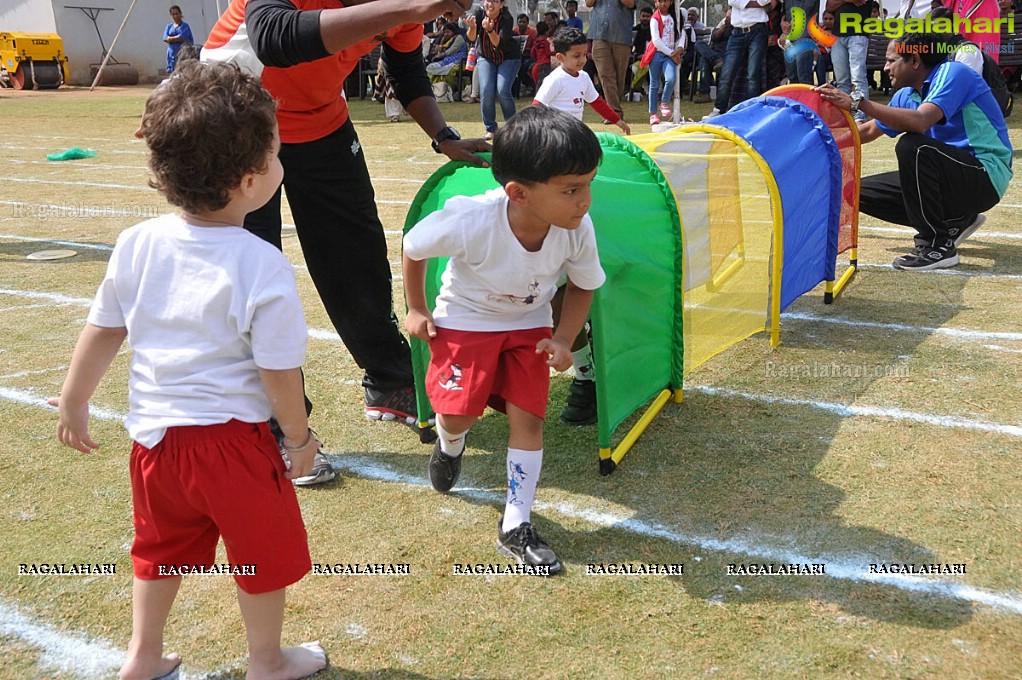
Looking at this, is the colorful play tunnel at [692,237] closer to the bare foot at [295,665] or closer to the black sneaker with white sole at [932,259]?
the black sneaker with white sole at [932,259]

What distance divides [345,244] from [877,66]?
1531 cm

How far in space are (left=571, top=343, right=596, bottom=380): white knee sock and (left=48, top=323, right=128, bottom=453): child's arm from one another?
2.16 m

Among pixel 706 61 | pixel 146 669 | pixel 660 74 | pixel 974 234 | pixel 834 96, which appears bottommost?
A: pixel 974 234

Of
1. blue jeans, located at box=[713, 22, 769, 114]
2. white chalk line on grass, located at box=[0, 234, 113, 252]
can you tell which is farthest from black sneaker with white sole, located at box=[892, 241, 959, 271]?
blue jeans, located at box=[713, 22, 769, 114]

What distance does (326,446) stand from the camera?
386cm

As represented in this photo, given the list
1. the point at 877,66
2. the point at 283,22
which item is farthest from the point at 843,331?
the point at 877,66

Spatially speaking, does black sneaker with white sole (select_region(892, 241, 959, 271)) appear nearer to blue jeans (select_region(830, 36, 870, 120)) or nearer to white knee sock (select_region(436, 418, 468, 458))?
white knee sock (select_region(436, 418, 468, 458))

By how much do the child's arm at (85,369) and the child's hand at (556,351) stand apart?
1.26m

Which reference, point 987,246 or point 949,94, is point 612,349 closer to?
point 949,94

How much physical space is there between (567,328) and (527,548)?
2.34ft

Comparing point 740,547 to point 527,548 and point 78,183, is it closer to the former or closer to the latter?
point 527,548

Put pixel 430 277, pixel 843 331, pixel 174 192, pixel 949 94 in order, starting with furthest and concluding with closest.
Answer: pixel 949 94, pixel 843 331, pixel 430 277, pixel 174 192

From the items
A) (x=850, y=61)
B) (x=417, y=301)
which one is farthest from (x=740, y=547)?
(x=850, y=61)

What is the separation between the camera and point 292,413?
6.92 ft
